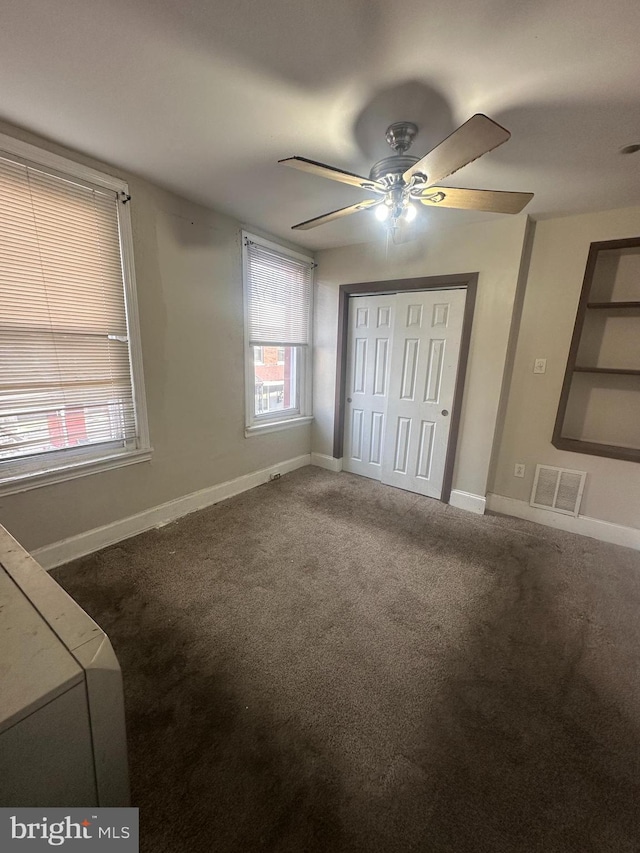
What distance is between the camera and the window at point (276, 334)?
323 cm

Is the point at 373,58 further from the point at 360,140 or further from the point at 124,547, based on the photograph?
the point at 124,547

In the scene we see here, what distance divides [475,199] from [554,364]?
1688 mm

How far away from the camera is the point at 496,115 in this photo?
62.0 inches

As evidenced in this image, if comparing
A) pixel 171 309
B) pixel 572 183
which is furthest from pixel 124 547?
pixel 572 183

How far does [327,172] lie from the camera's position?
153 cm

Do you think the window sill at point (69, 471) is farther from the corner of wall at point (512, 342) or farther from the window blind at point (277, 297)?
the corner of wall at point (512, 342)

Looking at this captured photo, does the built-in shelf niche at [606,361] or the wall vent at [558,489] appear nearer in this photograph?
the built-in shelf niche at [606,361]

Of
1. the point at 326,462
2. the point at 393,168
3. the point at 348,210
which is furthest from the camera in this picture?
the point at 326,462

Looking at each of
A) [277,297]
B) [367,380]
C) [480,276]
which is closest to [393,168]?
[480,276]

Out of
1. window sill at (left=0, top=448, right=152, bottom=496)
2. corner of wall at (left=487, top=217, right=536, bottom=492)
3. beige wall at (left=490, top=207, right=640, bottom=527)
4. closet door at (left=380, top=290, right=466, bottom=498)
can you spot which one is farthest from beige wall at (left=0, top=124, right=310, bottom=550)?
beige wall at (left=490, top=207, right=640, bottom=527)

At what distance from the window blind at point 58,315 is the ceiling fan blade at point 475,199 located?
196 cm

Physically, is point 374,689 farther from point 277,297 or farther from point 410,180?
point 277,297

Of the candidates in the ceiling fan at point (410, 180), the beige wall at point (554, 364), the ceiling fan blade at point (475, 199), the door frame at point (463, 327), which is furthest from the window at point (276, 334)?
the beige wall at point (554, 364)

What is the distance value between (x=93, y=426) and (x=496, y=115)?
2.84 metres
